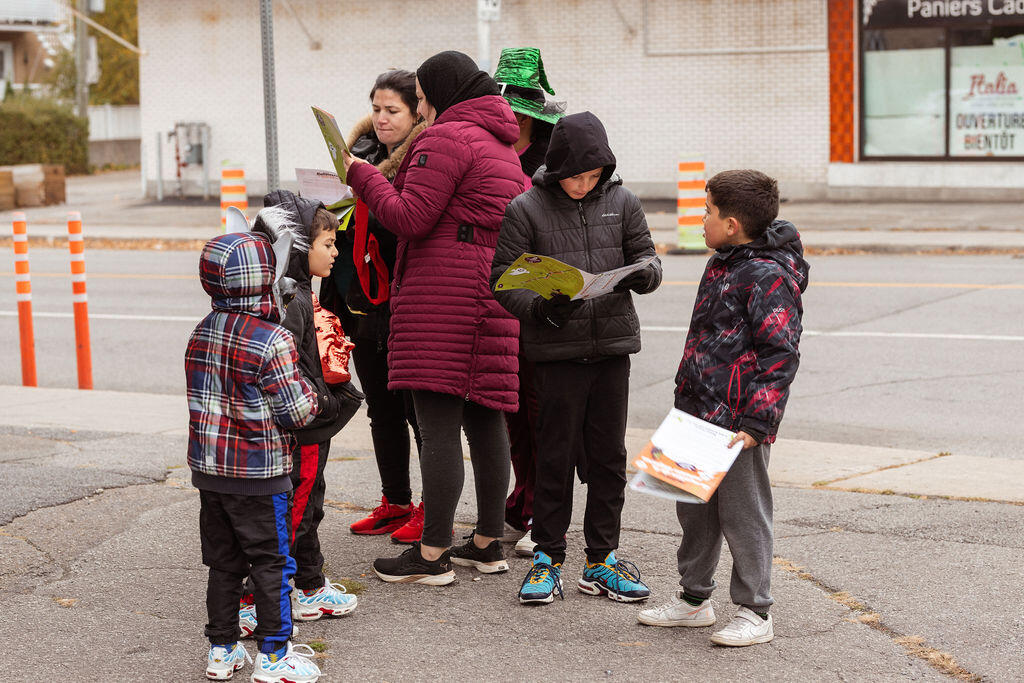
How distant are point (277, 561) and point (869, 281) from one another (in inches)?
436

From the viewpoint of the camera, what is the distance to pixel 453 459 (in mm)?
4895

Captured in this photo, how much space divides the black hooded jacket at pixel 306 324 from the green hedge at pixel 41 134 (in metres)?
30.9

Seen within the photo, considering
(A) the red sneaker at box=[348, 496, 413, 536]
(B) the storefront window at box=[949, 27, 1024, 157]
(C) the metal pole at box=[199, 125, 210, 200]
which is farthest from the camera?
(C) the metal pole at box=[199, 125, 210, 200]

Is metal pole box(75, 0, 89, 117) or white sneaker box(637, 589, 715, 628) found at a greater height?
metal pole box(75, 0, 89, 117)

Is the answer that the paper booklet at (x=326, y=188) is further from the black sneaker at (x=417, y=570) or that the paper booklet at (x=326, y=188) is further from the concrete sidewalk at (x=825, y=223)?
the concrete sidewalk at (x=825, y=223)

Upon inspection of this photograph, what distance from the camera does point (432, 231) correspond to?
4766mm

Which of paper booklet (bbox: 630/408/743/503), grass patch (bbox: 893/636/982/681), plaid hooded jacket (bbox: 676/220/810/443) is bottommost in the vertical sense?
grass patch (bbox: 893/636/982/681)

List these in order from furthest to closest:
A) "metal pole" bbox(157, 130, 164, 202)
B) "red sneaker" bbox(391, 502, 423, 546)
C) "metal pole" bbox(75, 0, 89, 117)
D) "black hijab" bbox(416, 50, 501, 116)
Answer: "metal pole" bbox(75, 0, 89, 117)
"metal pole" bbox(157, 130, 164, 202)
"red sneaker" bbox(391, 502, 423, 546)
"black hijab" bbox(416, 50, 501, 116)

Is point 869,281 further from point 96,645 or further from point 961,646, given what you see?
point 96,645

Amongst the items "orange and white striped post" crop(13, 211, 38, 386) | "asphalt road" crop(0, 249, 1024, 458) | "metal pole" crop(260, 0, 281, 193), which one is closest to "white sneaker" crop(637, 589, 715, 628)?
"asphalt road" crop(0, 249, 1024, 458)

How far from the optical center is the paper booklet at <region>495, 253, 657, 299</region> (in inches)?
167

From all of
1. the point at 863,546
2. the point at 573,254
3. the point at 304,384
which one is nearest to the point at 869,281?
the point at 863,546

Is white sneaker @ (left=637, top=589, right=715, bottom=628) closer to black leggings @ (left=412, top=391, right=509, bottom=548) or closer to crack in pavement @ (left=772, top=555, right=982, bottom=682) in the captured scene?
crack in pavement @ (left=772, top=555, right=982, bottom=682)

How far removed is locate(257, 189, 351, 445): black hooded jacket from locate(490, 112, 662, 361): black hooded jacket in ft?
2.18
